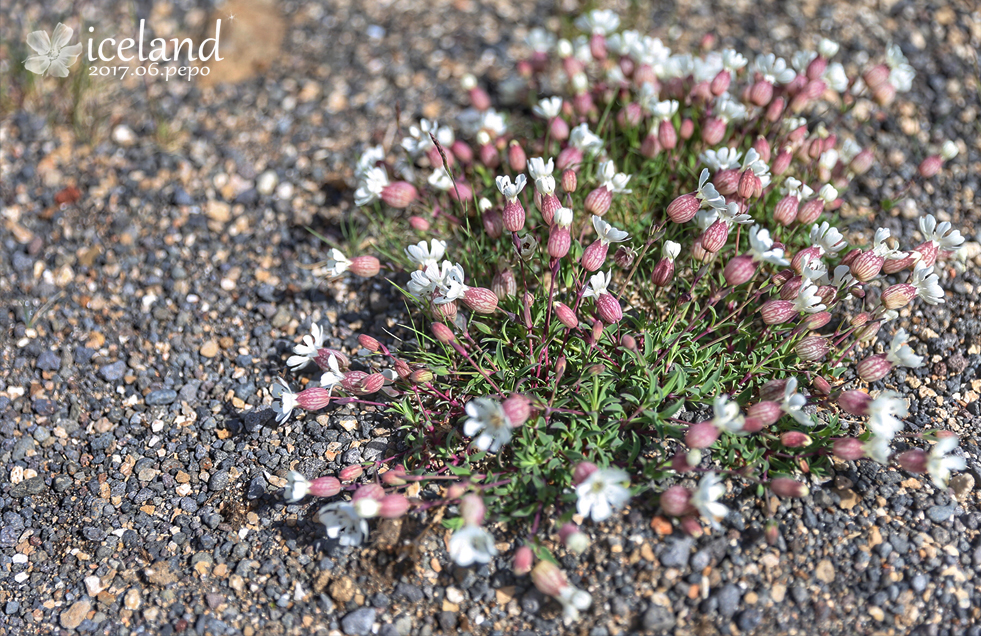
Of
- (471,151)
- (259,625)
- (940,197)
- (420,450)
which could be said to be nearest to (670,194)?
(471,151)

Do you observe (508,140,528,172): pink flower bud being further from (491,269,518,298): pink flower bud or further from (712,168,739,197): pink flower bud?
(712,168,739,197): pink flower bud

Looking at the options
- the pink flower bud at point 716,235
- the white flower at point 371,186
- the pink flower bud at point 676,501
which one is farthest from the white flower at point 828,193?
the white flower at point 371,186

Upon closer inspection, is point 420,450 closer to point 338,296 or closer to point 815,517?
point 338,296

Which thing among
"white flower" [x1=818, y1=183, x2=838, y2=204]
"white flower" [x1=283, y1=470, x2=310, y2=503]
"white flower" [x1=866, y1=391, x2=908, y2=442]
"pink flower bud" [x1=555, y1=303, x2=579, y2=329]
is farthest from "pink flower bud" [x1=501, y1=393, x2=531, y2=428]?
"white flower" [x1=818, y1=183, x2=838, y2=204]

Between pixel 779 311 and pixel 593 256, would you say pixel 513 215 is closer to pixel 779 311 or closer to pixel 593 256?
pixel 593 256

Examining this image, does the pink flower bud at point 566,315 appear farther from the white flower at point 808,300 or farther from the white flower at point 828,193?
the white flower at point 828,193

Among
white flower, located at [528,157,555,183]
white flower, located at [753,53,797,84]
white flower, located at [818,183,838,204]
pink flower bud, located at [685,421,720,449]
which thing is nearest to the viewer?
pink flower bud, located at [685,421,720,449]

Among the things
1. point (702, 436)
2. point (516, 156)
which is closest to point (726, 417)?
point (702, 436)
